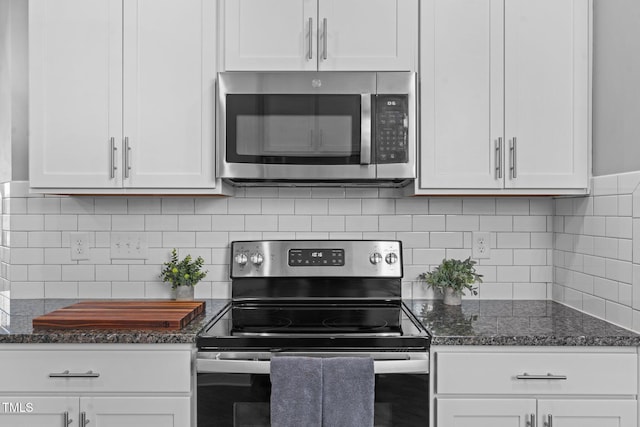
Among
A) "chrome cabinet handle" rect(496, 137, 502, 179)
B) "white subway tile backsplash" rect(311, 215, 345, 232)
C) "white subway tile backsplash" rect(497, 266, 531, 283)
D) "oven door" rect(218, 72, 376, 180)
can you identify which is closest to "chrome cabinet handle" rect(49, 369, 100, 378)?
"oven door" rect(218, 72, 376, 180)

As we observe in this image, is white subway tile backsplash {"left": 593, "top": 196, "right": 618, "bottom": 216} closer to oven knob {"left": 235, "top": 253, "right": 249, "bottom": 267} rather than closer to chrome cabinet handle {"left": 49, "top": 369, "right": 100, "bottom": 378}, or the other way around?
oven knob {"left": 235, "top": 253, "right": 249, "bottom": 267}

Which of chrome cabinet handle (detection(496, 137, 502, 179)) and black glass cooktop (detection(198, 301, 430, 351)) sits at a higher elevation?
chrome cabinet handle (detection(496, 137, 502, 179))

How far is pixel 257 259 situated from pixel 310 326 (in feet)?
1.69

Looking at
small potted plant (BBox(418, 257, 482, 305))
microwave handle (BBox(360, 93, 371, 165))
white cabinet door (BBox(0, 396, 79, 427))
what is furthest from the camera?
small potted plant (BBox(418, 257, 482, 305))

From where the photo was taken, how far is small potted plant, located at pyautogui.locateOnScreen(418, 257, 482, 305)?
2322 mm

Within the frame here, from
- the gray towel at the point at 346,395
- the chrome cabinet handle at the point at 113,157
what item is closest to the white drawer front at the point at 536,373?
the gray towel at the point at 346,395

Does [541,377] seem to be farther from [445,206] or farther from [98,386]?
[98,386]

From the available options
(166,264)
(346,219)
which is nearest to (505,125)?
(346,219)

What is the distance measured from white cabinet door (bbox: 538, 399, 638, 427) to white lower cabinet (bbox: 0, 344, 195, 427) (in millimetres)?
1188

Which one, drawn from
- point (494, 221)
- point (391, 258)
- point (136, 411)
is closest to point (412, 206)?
point (391, 258)

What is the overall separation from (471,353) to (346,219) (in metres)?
0.90

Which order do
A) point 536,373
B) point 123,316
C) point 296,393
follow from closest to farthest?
1. point 296,393
2. point 536,373
3. point 123,316

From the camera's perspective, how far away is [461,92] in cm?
212

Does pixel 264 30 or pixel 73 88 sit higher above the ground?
pixel 264 30
